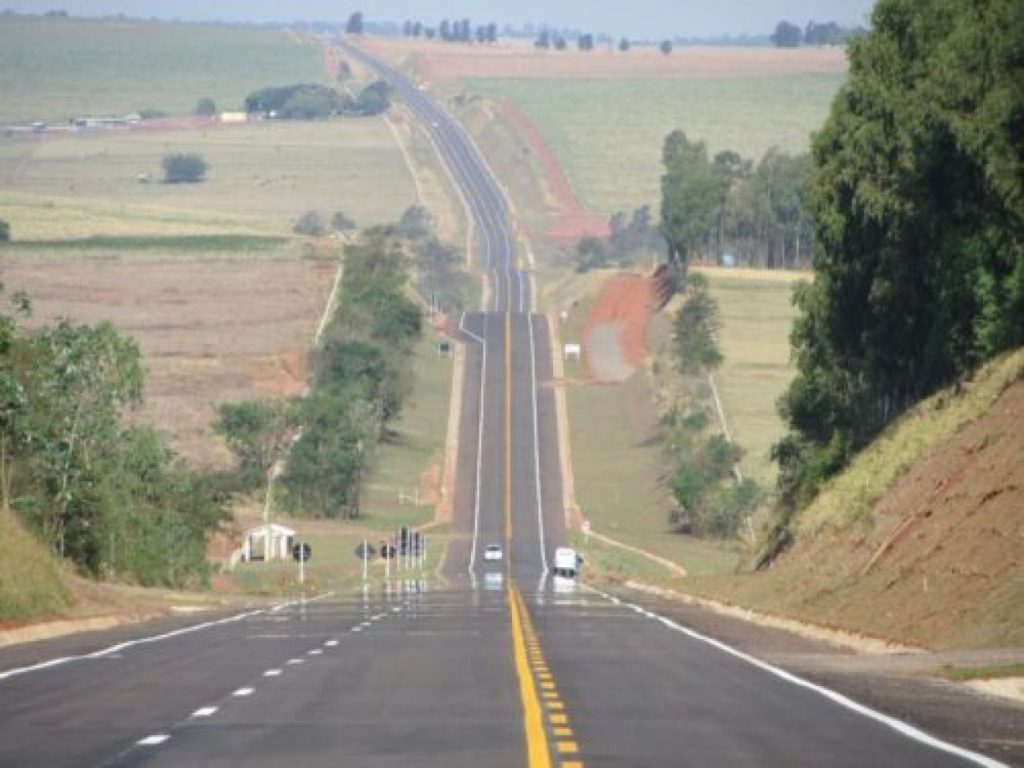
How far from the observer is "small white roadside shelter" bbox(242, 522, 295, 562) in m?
124

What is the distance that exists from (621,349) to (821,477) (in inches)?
4130

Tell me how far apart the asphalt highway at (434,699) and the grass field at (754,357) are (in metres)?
87.5

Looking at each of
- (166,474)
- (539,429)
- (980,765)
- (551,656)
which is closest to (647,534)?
(539,429)

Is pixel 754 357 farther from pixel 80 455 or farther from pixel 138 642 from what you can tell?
pixel 138 642

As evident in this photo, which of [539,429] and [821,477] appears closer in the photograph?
[821,477]

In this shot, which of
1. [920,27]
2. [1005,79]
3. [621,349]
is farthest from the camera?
[621,349]

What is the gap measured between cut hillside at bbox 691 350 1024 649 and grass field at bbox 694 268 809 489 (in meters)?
64.6

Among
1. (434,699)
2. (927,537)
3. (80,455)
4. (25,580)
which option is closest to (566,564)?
(80,455)

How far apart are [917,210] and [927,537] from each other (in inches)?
515

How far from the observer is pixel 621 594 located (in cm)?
8438

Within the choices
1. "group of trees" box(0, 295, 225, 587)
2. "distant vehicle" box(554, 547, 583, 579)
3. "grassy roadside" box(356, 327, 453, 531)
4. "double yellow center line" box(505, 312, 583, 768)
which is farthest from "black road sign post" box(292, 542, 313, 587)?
"double yellow center line" box(505, 312, 583, 768)

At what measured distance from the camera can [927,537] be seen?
54188mm

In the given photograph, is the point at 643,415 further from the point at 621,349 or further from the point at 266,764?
the point at 266,764

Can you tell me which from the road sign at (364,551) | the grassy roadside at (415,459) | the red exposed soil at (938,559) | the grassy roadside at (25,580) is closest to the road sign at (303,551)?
the road sign at (364,551)
